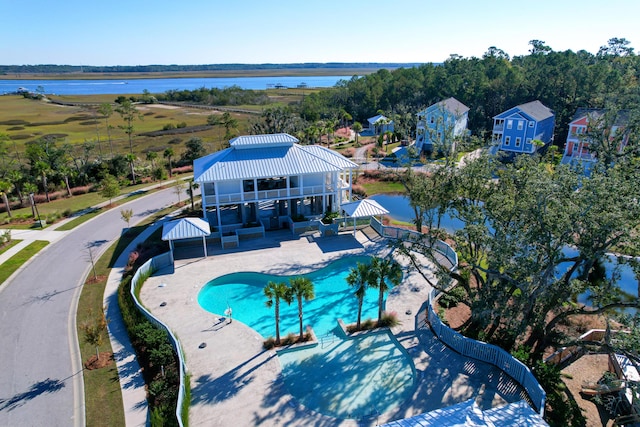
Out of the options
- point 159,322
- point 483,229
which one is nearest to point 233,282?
point 159,322

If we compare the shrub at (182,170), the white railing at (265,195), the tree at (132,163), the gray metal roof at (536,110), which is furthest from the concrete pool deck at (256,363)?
the gray metal roof at (536,110)

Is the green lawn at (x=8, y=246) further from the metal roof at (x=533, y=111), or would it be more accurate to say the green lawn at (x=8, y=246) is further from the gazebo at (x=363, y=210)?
the metal roof at (x=533, y=111)

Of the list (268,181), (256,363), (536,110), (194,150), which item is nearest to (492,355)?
(256,363)

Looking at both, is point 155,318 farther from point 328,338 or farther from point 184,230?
point 328,338

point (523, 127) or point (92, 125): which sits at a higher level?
point (523, 127)

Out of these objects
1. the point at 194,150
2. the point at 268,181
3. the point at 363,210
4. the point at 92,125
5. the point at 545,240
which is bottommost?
the point at 363,210

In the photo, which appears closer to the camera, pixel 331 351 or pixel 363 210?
pixel 331 351
